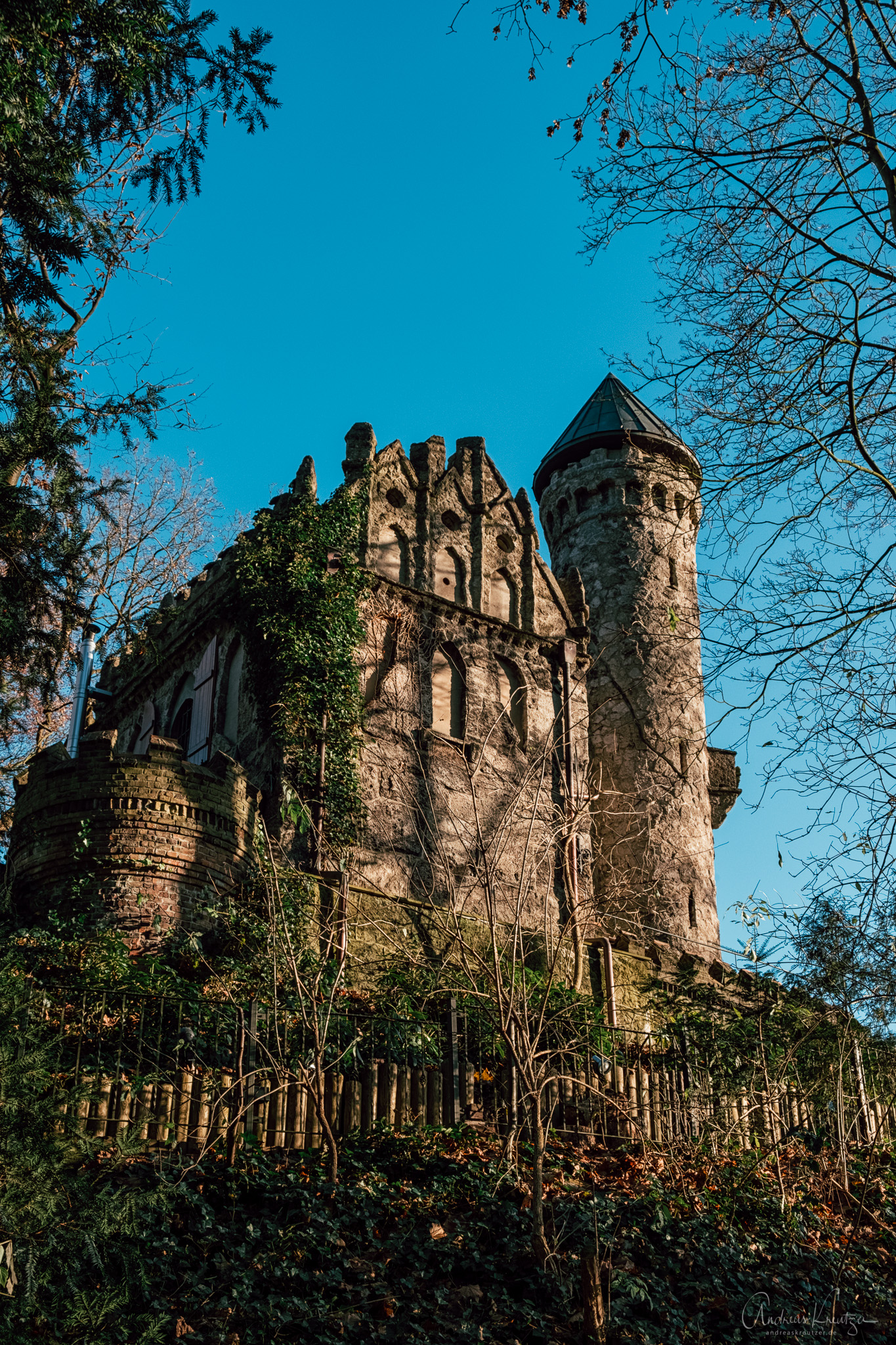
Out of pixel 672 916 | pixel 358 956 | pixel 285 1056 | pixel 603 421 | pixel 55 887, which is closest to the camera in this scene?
pixel 285 1056

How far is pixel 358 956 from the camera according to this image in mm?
15367

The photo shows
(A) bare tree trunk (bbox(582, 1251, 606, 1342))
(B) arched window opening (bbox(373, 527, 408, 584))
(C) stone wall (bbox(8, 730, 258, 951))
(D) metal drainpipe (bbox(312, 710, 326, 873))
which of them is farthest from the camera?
(B) arched window opening (bbox(373, 527, 408, 584))

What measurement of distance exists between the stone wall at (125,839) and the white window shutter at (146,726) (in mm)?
7165

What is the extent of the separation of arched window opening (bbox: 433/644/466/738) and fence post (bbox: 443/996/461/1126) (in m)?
9.31

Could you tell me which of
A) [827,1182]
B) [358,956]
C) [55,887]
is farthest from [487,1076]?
[55,887]

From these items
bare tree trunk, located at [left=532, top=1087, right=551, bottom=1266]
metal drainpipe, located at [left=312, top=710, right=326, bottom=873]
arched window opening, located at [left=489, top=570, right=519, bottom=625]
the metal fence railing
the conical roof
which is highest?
the conical roof

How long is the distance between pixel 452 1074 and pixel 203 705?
1033 cm

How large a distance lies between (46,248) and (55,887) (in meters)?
7.37

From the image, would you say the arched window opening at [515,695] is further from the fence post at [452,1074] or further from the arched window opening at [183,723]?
the fence post at [452,1074]

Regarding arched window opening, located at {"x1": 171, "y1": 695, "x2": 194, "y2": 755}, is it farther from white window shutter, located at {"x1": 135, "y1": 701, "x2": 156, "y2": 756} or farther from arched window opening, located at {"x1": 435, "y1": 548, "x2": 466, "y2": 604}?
arched window opening, located at {"x1": 435, "y1": 548, "x2": 466, "y2": 604}

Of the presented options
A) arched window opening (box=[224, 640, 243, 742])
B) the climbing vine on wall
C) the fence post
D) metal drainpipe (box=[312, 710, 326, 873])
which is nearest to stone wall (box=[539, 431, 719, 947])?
the climbing vine on wall

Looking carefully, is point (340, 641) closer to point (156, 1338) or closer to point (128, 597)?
point (128, 597)

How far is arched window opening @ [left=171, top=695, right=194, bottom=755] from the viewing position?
→ 802 inches

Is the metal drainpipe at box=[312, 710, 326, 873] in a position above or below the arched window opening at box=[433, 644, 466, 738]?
below
